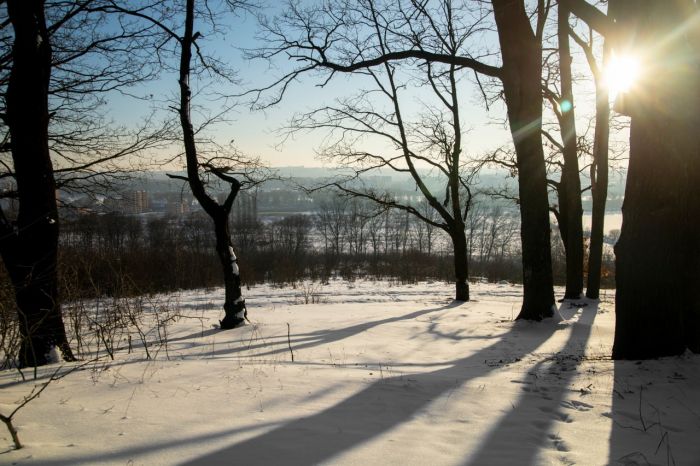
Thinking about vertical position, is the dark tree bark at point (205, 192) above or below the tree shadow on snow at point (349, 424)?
above

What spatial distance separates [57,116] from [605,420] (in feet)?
35.7

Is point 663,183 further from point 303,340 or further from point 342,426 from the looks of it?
point 303,340

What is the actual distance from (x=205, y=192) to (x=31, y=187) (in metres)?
3.51

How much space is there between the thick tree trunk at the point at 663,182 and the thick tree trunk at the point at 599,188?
27.4 ft

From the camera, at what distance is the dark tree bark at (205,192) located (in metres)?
8.67

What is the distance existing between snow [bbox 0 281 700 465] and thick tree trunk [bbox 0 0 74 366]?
1126 mm

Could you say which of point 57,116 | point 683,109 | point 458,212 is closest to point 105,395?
point 683,109

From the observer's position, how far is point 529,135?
7.97 metres

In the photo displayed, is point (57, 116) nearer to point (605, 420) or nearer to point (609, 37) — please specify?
point (609, 37)

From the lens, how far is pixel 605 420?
10.2 ft

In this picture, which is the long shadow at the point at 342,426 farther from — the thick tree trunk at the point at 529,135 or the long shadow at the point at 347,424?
the thick tree trunk at the point at 529,135

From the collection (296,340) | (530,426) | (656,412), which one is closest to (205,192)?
(296,340)

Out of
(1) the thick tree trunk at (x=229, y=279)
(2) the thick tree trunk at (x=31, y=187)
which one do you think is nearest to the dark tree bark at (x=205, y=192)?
(1) the thick tree trunk at (x=229, y=279)

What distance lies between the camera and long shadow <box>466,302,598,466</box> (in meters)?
2.55
